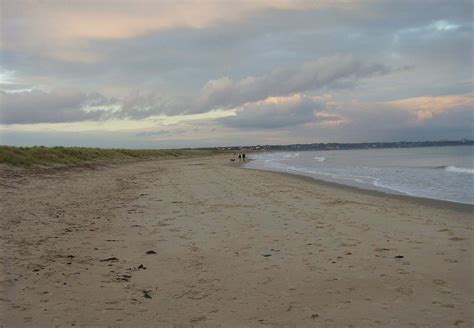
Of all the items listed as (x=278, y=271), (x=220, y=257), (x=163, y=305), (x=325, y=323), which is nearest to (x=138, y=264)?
(x=220, y=257)

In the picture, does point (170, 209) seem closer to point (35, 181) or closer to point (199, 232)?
point (199, 232)

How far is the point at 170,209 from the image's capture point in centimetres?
1247

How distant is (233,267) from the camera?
6504 mm

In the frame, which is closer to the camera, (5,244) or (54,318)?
(54,318)

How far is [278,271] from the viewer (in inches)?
247

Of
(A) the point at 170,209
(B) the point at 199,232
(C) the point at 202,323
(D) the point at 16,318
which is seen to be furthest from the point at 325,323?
(A) the point at 170,209

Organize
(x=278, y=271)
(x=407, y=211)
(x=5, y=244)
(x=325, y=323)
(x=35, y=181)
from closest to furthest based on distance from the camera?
1. (x=325, y=323)
2. (x=278, y=271)
3. (x=5, y=244)
4. (x=407, y=211)
5. (x=35, y=181)

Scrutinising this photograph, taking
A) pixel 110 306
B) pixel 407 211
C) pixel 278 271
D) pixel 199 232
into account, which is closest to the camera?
pixel 110 306

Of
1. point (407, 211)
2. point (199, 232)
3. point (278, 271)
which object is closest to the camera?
point (278, 271)

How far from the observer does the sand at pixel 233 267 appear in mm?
4641

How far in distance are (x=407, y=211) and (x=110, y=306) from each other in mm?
10200

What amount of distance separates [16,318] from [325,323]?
3.47 m

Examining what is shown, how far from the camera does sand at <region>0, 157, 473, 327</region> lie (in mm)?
4641

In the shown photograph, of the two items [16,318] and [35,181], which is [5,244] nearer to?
[16,318]
